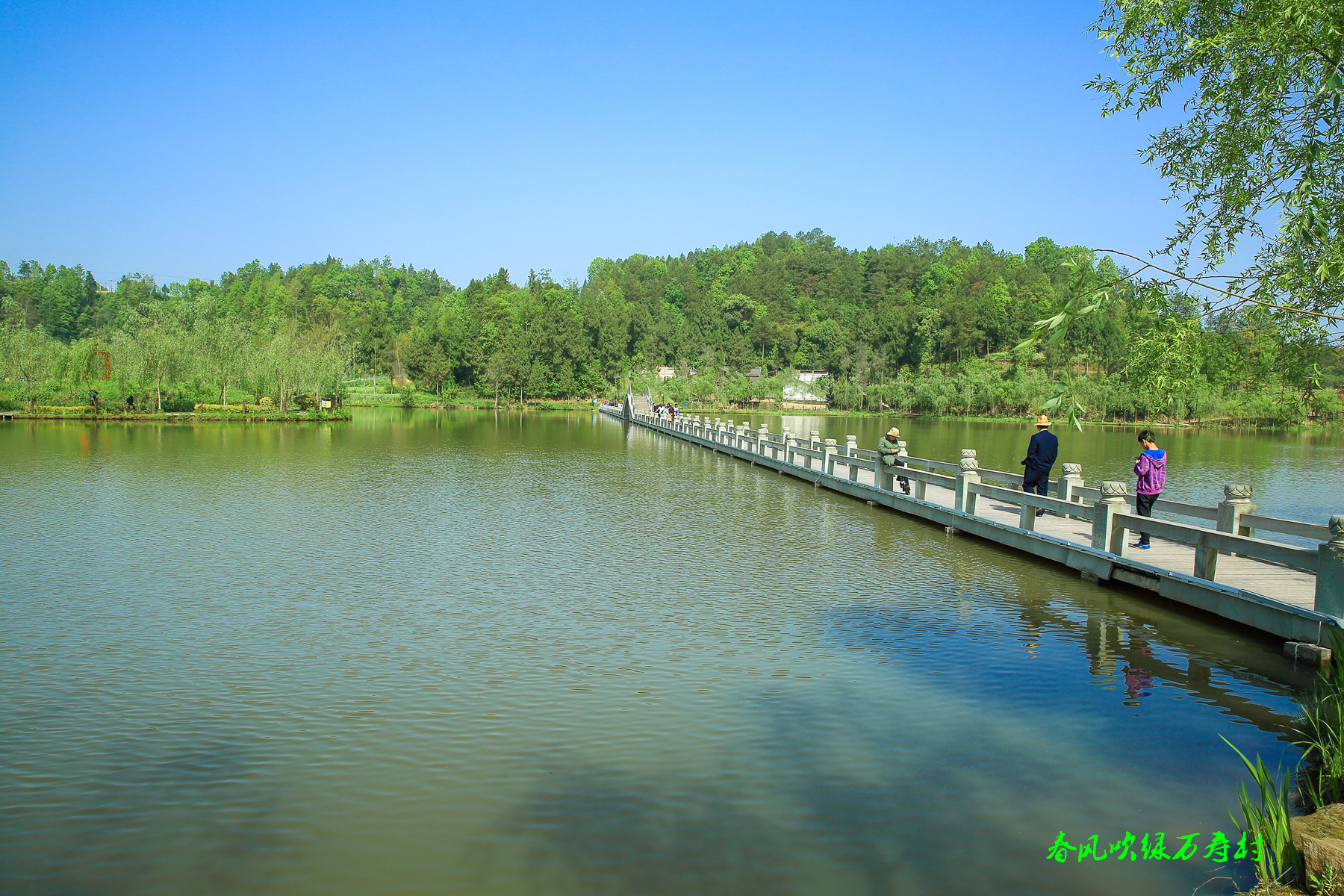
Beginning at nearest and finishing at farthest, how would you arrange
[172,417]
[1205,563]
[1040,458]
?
1. [1205,563]
2. [1040,458]
3. [172,417]

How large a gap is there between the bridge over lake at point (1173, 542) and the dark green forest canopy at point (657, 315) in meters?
71.3

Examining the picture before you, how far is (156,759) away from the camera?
609cm

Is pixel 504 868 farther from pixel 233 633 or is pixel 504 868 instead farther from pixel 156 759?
pixel 233 633

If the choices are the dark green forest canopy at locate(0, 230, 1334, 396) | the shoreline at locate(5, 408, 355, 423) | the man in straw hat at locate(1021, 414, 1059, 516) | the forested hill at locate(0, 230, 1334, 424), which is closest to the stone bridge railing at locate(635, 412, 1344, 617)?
the man in straw hat at locate(1021, 414, 1059, 516)

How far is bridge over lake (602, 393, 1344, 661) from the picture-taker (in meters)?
8.46

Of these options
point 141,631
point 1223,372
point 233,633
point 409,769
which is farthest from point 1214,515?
point 141,631

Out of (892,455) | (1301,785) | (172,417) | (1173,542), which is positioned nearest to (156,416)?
(172,417)

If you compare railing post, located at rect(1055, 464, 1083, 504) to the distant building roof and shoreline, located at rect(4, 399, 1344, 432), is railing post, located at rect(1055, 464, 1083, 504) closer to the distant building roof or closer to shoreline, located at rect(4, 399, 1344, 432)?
shoreline, located at rect(4, 399, 1344, 432)

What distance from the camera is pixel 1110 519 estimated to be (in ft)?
38.8

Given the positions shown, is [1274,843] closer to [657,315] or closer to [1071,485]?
[1071,485]

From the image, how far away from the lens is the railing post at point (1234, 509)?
36.9ft

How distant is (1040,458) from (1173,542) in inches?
135

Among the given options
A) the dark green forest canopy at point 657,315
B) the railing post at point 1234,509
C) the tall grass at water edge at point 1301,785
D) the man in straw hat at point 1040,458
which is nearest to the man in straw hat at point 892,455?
the man in straw hat at point 1040,458

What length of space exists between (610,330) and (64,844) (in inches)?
4346
